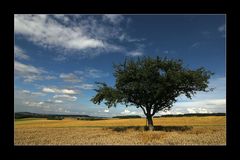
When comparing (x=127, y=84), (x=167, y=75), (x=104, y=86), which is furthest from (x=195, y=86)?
(x=104, y=86)

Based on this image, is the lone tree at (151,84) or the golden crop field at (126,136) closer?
the golden crop field at (126,136)

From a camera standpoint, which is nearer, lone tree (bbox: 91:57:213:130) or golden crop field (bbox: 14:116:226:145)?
golden crop field (bbox: 14:116:226:145)

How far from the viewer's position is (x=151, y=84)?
1734cm

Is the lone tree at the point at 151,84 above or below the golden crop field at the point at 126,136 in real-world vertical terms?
above

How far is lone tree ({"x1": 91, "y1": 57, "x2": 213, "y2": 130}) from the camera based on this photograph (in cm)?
1725

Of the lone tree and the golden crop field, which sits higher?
the lone tree

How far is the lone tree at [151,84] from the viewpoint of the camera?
1725 centimetres
